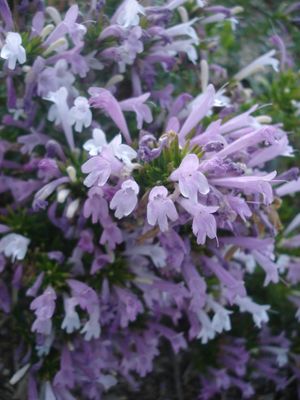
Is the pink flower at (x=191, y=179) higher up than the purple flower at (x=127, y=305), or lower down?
higher up

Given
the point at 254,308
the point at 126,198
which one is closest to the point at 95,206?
the point at 126,198

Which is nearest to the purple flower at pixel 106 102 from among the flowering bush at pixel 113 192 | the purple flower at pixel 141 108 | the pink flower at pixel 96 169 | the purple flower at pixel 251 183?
the flowering bush at pixel 113 192

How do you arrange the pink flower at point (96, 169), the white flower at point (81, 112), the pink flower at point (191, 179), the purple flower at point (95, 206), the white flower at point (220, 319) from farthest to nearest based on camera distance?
the white flower at point (220, 319)
the white flower at point (81, 112)
the purple flower at point (95, 206)
the pink flower at point (96, 169)
the pink flower at point (191, 179)

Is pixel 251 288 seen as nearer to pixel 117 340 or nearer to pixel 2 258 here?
pixel 117 340

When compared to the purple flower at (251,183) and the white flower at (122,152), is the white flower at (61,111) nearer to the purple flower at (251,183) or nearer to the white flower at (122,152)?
the white flower at (122,152)

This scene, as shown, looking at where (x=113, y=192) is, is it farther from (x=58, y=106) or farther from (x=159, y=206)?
(x=58, y=106)

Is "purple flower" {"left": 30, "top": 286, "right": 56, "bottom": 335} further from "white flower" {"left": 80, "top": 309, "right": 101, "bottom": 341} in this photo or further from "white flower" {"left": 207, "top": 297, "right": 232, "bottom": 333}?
"white flower" {"left": 207, "top": 297, "right": 232, "bottom": 333}
